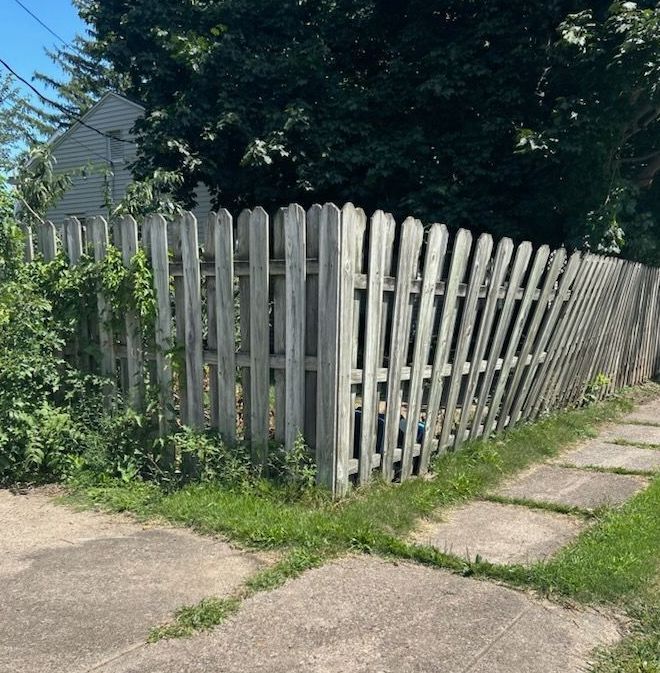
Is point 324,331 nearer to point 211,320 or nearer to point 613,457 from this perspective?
point 211,320

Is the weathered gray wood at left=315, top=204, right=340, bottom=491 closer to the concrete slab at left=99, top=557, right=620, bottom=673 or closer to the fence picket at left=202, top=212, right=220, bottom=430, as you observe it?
the fence picket at left=202, top=212, right=220, bottom=430

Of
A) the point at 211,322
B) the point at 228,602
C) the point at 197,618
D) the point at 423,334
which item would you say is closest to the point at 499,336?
the point at 423,334

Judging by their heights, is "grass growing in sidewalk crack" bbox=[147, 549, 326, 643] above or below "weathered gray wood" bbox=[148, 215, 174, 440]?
below

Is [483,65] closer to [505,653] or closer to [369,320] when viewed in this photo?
[369,320]

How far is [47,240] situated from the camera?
5543mm

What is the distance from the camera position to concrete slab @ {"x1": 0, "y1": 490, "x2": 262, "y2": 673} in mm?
2729

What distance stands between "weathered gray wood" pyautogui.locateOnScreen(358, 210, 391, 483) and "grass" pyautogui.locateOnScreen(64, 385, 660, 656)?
27cm

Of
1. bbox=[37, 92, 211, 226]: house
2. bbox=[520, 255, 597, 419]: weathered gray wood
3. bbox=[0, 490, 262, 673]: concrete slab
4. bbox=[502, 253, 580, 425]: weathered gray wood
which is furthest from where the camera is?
bbox=[37, 92, 211, 226]: house

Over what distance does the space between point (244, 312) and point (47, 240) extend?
212cm

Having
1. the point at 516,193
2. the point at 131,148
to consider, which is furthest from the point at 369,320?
the point at 131,148

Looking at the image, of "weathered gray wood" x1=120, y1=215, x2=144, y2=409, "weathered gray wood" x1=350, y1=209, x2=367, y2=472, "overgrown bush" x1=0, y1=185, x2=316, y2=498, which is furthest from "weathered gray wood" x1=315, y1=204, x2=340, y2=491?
"weathered gray wood" x1=120, y1=215, x2=144, y2=409

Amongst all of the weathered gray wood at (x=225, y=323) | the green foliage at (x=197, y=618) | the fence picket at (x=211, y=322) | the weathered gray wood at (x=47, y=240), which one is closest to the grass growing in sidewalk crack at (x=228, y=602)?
the green foliage at (x=197, y=618)

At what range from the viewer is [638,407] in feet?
28.1

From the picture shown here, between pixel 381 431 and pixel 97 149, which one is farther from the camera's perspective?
pixel 97 149
